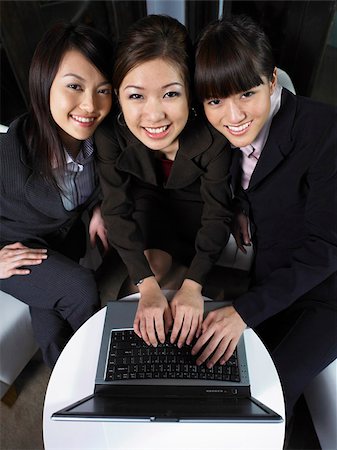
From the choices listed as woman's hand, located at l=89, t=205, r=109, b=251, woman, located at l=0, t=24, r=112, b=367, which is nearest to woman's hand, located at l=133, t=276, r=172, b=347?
woman, located at l=0, t=24, r=112, b=367

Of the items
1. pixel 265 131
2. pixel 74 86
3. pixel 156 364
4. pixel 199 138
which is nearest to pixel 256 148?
pixel 265 131

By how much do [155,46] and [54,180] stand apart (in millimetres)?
493

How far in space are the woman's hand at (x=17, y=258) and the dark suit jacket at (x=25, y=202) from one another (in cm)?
6

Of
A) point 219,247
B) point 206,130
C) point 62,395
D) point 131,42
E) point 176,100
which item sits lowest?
point 62,395

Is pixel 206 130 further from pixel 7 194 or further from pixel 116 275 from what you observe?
pixel 116 275

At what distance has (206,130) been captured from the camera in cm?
120

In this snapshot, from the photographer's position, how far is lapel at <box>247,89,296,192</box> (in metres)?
1.09

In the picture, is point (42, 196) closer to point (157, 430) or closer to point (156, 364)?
point (156, 364)

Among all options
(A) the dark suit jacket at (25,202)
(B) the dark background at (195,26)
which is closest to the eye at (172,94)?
(A) the dark suit jacket at (25,202)

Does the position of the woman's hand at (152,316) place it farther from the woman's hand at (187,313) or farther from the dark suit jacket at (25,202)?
the dark suit jacket at (25,202)

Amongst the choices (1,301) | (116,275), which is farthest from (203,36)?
(116,275)

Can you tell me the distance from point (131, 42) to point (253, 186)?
489 millimetres

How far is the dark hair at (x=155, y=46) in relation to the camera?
99 centimetres

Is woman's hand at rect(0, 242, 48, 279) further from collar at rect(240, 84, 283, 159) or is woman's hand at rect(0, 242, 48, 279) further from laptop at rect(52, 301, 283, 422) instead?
collar at rect(240, 84, 283, 159)
